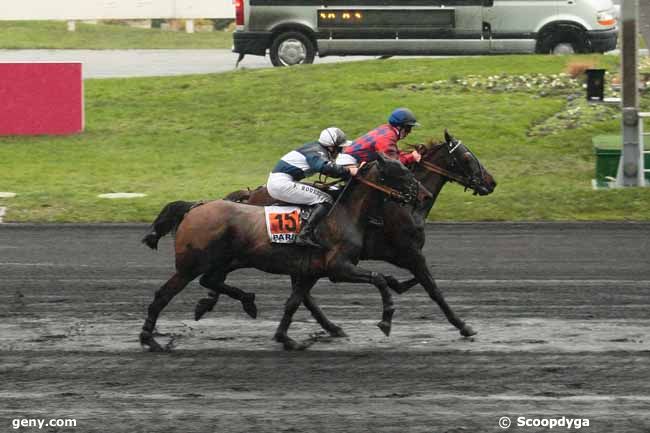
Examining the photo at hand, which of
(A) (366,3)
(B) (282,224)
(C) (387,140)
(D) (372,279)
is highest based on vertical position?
(A) (366,3)

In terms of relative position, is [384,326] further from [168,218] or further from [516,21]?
[516,21]

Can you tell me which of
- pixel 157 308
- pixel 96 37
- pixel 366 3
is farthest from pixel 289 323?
pixel 96 37

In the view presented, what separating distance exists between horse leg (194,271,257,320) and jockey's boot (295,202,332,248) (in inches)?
33.4

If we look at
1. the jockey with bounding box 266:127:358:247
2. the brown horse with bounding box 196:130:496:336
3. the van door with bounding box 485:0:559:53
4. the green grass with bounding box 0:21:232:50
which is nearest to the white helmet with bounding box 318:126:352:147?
the jockey with bounding box 266:127:358:247

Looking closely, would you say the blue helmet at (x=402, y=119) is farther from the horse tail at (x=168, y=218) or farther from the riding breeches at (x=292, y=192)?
the horse tail at (x=168, y=218)

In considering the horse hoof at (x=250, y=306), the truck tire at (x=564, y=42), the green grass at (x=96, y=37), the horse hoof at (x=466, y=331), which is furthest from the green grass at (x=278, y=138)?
the horse hoof at (x=466, y=331)

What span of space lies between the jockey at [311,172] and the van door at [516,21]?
55.0 feet

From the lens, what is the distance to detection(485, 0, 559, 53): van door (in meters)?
28.7

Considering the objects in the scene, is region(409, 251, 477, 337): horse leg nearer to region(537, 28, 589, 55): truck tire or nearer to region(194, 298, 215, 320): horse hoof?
region(194, 298, 215, 320): horse hoof

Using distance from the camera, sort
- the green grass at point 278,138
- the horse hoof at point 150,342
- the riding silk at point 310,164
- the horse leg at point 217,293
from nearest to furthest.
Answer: the horse hoof at point 150,342 → the riding silk at point 310,164 → the horse leg at point 217,293 → the green grass at point 278,138

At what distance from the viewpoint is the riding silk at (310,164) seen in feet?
40.4

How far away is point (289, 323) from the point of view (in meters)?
12.1

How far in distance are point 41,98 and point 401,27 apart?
762 centimetres

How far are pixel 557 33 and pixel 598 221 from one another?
10.1 metres
